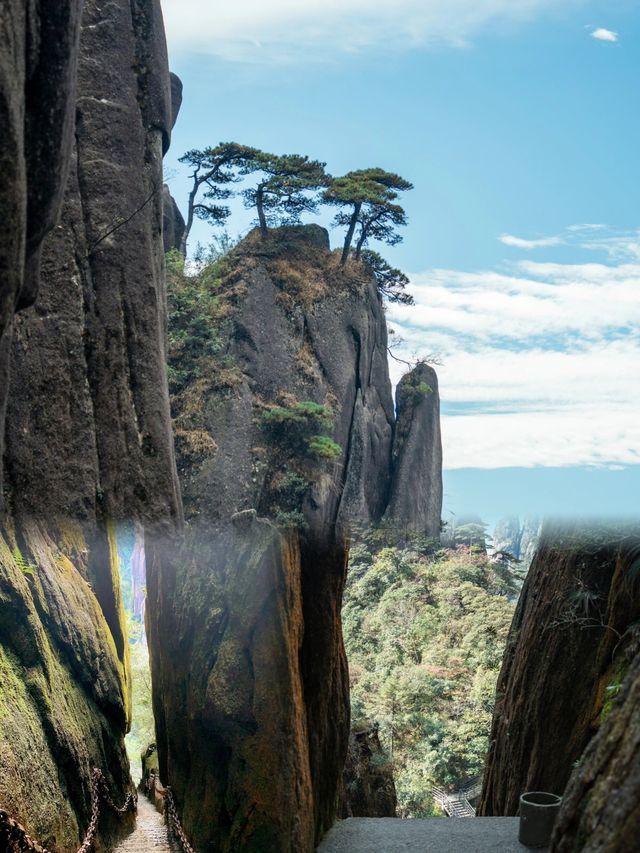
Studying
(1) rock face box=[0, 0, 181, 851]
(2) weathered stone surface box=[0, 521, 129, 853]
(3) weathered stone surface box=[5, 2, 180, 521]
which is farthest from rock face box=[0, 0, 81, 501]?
(3) weathered stone surface box=[5, 2, 180, 521]

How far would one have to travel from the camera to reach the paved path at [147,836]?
9.66 metres

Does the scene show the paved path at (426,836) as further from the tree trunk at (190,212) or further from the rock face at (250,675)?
the tree trunk at (190,212)

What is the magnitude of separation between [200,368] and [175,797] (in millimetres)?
12840

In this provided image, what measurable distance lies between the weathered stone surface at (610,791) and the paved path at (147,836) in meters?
8.01

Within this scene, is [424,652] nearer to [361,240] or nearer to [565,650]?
[565,650]

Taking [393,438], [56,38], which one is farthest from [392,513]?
[56,38]

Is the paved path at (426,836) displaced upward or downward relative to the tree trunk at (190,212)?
downward

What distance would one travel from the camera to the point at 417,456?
26391 millimetres

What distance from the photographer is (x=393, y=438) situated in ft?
86.8

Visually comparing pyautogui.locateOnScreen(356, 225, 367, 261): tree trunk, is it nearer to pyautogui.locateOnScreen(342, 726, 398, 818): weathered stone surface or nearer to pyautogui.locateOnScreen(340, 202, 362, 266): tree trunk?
pyautogui.locateOnScreen(340, 202, 362, 266): tree trunk

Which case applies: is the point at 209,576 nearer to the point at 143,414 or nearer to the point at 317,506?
the point at 143,414

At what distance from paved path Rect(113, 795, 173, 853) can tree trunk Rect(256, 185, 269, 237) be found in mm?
16661

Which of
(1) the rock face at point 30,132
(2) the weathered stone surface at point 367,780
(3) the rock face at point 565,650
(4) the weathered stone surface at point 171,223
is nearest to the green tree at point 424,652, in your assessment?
(2) the weathered stone surface at point 367,780

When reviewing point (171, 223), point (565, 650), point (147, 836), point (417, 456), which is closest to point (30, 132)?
point (565, 650)
